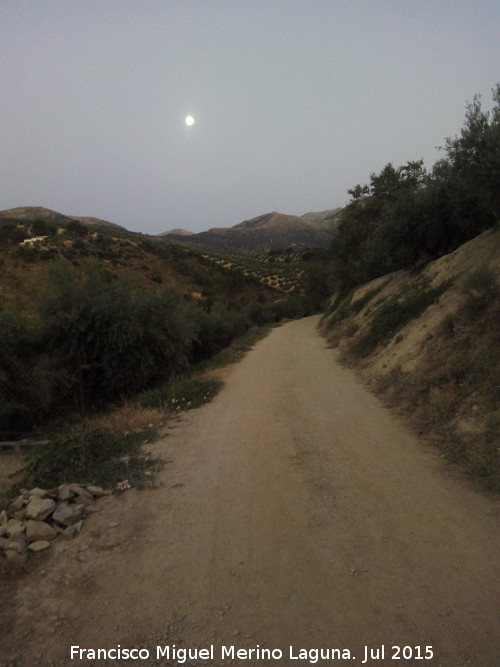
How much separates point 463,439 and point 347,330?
13.1 meters

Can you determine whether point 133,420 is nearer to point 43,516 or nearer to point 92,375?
point 92,375

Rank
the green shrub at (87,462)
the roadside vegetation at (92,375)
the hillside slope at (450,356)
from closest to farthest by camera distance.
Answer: the green shrub at (87,462), the hillside slope at (450,356), the roadside vegetation at (92,375)

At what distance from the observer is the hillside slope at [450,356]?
575cm

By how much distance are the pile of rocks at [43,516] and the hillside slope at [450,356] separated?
4.39 m

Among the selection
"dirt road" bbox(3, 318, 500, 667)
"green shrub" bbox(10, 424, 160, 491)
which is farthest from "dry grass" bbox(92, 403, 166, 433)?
"dirt road" bbox(3, 318, 500, 667)

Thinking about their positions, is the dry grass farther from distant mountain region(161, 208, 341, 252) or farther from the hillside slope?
distant mountain region(161, 208, 341, 252)

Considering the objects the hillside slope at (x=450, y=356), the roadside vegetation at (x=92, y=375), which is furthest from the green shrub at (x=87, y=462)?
the hillside slope at (x=450, y=356)

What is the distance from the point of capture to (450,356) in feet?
25.3

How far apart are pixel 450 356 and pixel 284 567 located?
5560 millimetres

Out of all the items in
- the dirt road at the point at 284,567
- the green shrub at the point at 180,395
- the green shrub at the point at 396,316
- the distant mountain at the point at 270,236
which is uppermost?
the distant mountain at the point at 270,236

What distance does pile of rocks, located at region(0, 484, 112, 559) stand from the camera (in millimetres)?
3947

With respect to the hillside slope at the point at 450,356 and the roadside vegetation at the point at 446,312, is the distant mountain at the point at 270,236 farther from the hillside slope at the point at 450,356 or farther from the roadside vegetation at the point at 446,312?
the hillside slope at the point at 450,356

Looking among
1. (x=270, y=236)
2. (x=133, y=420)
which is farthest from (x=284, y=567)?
(x=270, y=236)

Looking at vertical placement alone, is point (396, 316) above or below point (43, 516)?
above
